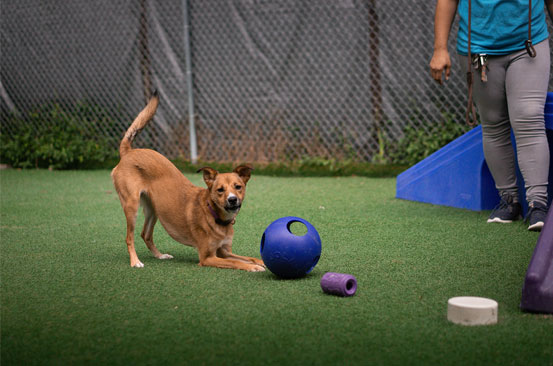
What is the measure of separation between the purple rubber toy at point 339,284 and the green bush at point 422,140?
4432mm

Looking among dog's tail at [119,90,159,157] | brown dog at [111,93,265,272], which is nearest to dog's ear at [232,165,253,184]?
brown dog at [111,93,265,272]

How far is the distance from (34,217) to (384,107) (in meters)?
3.95

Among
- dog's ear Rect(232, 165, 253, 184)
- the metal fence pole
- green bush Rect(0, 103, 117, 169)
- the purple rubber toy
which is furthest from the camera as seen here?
green bush Rect(0, 103, 117, 169)

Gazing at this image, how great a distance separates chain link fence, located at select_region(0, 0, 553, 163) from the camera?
725 centimetres

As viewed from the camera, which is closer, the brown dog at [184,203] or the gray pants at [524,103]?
the brown dog at [184,203]

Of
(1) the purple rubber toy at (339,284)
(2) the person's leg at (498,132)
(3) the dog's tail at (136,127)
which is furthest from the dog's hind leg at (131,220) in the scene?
(2) the person's leg at (498,132)

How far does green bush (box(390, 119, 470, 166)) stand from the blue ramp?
144 centimetres

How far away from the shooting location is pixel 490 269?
131 inches

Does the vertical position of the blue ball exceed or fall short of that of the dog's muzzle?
it falls short

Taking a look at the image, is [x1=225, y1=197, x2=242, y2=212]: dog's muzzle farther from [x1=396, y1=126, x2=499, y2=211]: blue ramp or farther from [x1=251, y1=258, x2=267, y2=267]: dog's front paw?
[x1=396, y1=126, x2=499, y2=211]: blue ramp

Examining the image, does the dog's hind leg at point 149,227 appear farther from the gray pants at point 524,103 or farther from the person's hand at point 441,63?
the gray pants at point 524,103

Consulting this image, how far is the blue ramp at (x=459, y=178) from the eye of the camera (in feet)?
16.7

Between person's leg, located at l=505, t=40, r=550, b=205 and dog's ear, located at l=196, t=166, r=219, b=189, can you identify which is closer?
dog's ear, located at l=196, t=166, r=219, b=189

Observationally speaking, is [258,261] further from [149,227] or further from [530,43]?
[530,43]
